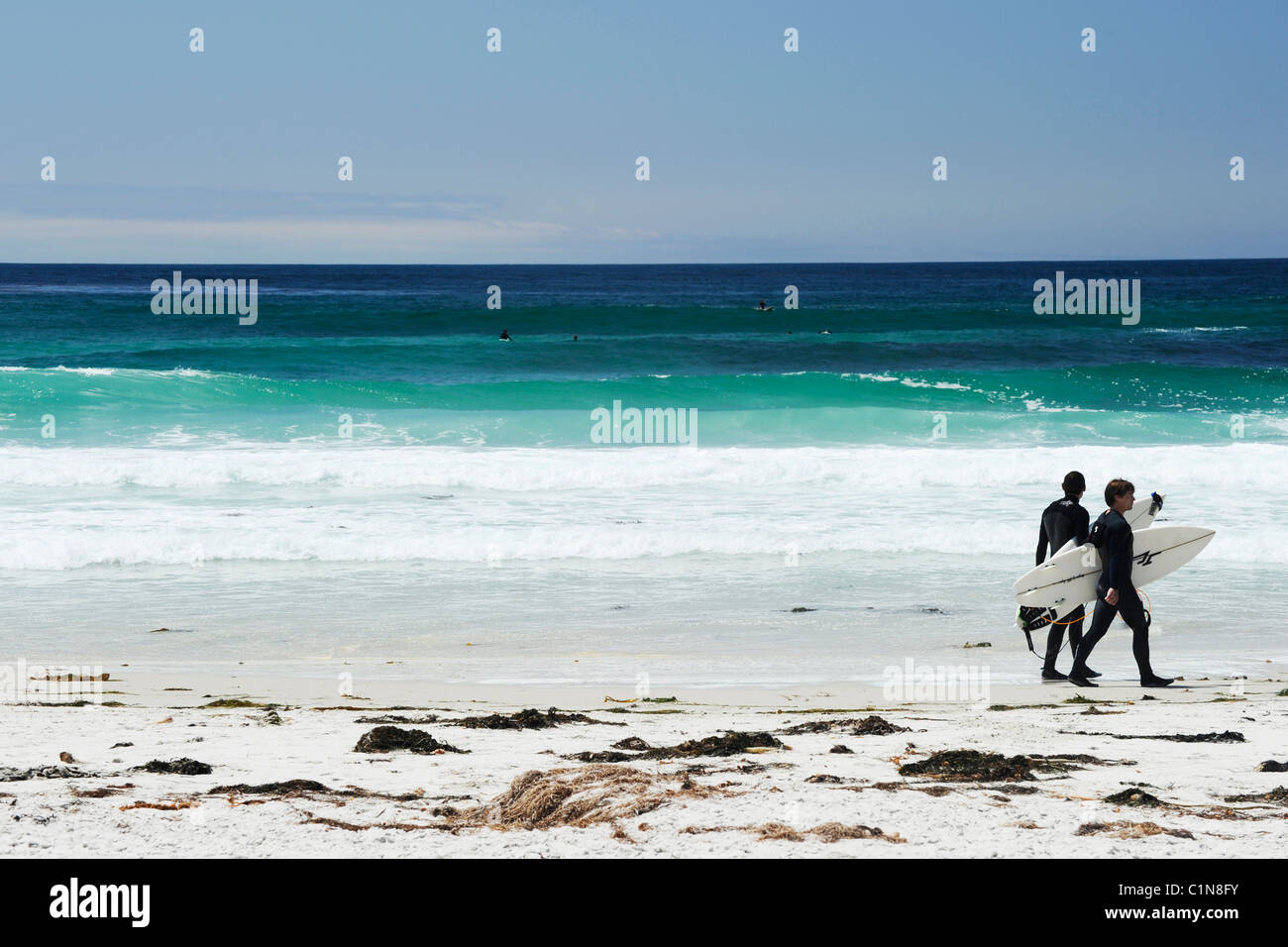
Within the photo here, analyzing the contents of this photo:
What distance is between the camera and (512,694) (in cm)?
687

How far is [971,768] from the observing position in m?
4.90

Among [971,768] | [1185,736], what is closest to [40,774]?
[971,768]

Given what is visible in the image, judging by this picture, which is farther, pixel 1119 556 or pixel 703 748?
pixel 1119 556

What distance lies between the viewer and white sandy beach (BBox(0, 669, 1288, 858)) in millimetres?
3846

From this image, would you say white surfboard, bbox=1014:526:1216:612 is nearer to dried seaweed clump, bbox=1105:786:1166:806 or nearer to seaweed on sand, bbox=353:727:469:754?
dried seaweed clump, bbox=1105:786:1166:806

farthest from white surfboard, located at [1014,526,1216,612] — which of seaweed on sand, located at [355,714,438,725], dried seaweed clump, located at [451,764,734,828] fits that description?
seaweed on sand, located at [355,714,438,725]

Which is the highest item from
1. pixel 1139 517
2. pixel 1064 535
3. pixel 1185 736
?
pixel 1139 517

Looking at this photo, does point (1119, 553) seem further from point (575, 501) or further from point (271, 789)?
point (575, 501)

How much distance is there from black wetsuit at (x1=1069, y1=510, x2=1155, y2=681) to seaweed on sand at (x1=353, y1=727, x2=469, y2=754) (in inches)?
172

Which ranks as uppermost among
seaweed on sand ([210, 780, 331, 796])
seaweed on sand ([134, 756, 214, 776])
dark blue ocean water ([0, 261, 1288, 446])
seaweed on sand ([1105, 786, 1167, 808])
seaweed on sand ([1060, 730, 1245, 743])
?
dark blue ocean water ([0, 261, 1288, 446])

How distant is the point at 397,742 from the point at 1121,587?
4.73m

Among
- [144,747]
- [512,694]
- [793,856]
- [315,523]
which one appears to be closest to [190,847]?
[144,747]

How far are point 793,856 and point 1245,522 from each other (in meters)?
10.7

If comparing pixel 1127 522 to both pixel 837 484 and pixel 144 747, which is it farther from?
pixel 837 484
